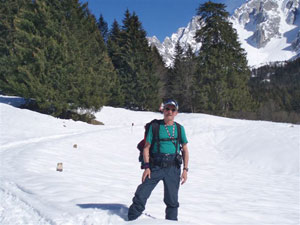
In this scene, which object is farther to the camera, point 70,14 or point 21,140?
point 70,14

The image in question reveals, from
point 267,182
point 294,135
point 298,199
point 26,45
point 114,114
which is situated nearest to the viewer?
point 298,199

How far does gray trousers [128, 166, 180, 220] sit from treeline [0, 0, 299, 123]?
15.7 meters

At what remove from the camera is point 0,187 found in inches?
219

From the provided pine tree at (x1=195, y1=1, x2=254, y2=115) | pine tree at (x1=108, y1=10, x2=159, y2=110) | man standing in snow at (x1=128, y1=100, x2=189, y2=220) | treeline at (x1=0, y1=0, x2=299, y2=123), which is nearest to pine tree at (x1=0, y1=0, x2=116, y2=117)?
treeline at (x1=0, y1=0, x2=299, y2=123)

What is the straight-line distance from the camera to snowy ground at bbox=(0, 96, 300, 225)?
4609 millimetres

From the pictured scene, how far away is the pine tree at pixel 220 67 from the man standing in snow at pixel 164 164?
2495 cm

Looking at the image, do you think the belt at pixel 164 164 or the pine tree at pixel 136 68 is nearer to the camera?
the belt at pixel 164 164

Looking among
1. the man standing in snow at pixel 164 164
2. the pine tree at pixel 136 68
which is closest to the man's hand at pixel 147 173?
the man standing in snow at pixel 164 164

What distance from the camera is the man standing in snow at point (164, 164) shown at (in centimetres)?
382

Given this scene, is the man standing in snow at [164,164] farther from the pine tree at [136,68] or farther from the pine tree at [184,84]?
the pine tree at [184,84]

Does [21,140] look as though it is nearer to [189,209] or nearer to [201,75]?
[189,209]

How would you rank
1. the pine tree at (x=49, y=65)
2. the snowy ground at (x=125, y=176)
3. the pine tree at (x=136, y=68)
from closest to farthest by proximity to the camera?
1. the snowy ground at (x=125, y=176)
2. the pine tree at (x=49, y=65)
3. the pine tree at (x=136, y=68)

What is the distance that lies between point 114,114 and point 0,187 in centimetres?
2108

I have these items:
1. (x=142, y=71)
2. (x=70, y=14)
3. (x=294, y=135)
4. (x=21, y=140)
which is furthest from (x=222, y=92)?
(x=21, y=140)
